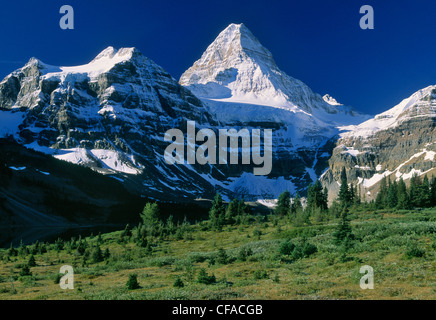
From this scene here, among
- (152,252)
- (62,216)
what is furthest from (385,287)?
(62,216)

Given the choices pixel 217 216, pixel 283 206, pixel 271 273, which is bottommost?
pixel 271 273

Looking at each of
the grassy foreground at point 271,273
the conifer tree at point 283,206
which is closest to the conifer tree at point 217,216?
the conifer tree at point 283,206

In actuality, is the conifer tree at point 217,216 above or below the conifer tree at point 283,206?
below

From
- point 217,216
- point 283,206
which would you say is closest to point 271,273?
point 217,216

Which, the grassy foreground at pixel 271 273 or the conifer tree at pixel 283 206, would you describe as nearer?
the grassy foreground at pixel 271 273

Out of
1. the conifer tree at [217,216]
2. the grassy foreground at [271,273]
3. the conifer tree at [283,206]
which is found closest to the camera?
the grassy foreground at [271,273]

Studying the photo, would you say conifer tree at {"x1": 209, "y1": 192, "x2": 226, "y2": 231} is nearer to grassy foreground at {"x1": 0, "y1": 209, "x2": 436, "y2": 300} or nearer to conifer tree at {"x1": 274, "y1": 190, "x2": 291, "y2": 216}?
conifer tree at {"x1": 274, "y1": 190, "x2": 291, "y2": 216}

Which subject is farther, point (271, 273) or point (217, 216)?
point (217, 216)

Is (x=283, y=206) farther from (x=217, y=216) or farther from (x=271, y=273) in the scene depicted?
(x=271, y=273)

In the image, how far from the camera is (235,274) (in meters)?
34.1

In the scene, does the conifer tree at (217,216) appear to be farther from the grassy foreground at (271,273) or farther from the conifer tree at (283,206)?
the grassy foreground at (271,273)

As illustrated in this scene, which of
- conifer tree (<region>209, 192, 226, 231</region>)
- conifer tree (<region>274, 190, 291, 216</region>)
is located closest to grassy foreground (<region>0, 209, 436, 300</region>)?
conifer tree (<region>209, 192, 226, 231</region>)

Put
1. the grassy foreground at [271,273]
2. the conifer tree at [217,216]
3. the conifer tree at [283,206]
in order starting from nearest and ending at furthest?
the grassy foreground at [271,273], the conifer tree at [217,216], the conifer tree at [283,206]
